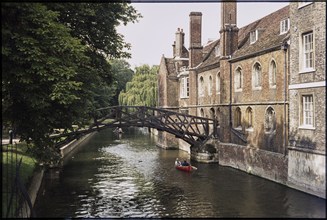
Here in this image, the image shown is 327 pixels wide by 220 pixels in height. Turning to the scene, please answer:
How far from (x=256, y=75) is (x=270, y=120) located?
10.2ft

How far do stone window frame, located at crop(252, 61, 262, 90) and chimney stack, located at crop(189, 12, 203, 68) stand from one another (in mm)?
10508

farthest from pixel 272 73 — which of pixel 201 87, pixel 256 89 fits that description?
pixel 201 87

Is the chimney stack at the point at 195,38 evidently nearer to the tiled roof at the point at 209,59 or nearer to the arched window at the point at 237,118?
the tiled roof at the point at 209,59

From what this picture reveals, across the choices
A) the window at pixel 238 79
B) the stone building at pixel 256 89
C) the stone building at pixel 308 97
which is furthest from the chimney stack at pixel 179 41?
the stone building at pixel 308 97

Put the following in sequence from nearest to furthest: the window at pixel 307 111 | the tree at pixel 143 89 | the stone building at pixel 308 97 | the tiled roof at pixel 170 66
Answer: the stone building at pixel 308 97 < the window at pixel 307 111 < the tiled roof at pixel 170 66 < the tree at pixel 143 89

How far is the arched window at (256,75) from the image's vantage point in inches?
896

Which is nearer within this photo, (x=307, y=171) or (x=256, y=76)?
(x=307, y=171)

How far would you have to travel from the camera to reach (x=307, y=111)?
676 inches

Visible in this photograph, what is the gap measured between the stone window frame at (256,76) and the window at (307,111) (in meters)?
5.28

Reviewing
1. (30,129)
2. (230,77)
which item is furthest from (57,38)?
(230,77)

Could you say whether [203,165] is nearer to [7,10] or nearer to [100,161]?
[100,161]

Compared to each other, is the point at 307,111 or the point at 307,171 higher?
the point at 307,111

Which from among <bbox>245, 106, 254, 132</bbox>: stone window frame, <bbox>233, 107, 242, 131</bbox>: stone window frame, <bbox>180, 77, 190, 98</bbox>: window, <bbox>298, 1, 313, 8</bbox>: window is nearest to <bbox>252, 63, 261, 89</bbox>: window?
<bbox>245, 106, 254, 132</bbox>: stone window frame

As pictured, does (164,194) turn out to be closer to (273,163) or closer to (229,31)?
(273,163)
